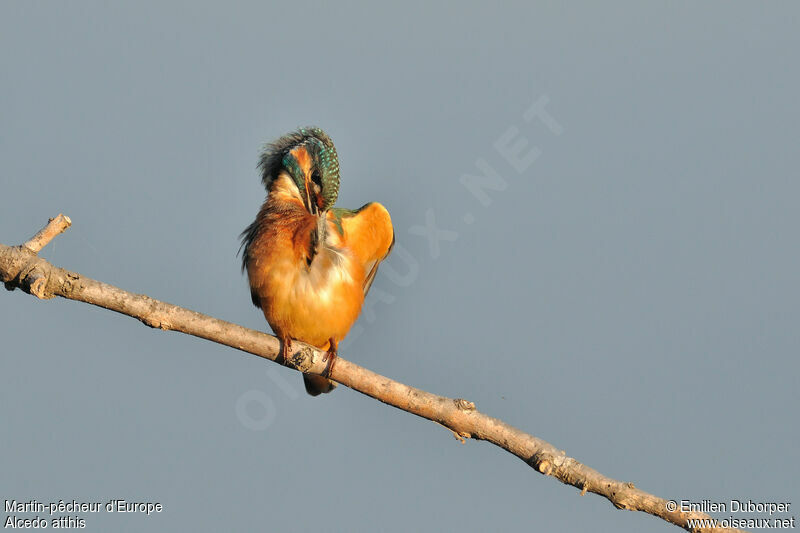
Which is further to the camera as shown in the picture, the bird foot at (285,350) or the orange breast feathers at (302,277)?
the orange breast feathers at (302,277)

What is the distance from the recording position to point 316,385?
688 cm

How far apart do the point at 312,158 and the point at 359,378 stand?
2.28 meters

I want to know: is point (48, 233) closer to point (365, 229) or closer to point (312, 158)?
point (312, 158)

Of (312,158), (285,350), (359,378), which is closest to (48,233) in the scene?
(285,350)

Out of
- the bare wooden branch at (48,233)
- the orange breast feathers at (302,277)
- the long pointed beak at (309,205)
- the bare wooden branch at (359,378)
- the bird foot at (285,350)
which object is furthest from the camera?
the long pointed beak at (309,205)

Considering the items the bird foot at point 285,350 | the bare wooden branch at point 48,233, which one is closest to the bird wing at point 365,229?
the bird foot at point 285,350

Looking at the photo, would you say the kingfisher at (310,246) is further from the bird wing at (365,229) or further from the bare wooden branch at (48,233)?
the bare wooden branch at (48,233)

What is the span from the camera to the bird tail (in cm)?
681

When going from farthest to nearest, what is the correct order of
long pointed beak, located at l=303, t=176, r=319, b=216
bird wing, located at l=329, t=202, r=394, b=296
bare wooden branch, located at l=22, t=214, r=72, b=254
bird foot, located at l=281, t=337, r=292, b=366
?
Result: bird wing, located at l=329, t=202, r=394, b=296 → long pointed beak, located at l=303, t=176, r=319, b=216 → bird foot, located at l=281, t=337, r=292, b=366 → bare wooden branch, located at l=22, t=214, r=72, b=254

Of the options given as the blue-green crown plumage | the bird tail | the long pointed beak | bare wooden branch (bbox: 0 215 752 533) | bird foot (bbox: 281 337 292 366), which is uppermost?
the blue-green crown plumage

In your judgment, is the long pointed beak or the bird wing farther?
the bird wing

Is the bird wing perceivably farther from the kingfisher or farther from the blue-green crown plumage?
the blue-green crown plumage

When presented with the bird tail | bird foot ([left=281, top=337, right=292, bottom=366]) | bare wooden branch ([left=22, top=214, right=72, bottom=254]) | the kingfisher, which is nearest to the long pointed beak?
the kingfisher

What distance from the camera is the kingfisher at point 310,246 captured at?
593 cm
